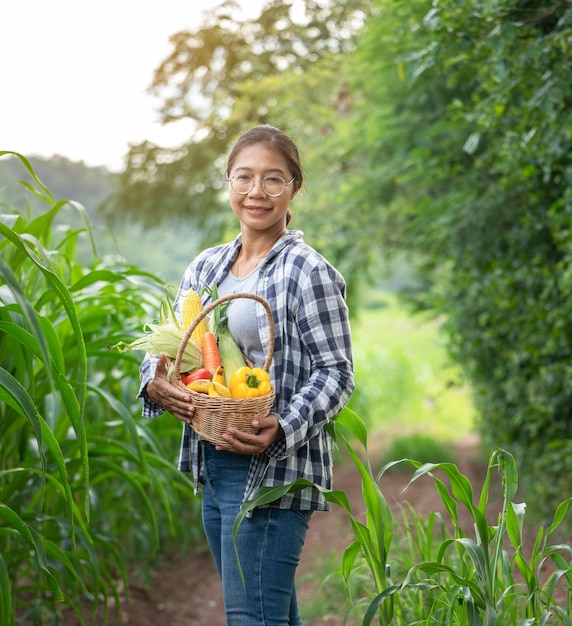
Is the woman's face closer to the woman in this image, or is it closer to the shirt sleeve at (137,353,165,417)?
the woman

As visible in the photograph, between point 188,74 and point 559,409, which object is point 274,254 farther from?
point 188,74

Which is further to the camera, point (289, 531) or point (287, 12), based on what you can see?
point (287, 12)

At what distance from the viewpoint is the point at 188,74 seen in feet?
41.0

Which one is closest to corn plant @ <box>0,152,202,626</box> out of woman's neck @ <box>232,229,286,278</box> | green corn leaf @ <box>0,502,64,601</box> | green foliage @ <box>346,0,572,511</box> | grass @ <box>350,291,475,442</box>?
green corn leaf @ <box>0,502,64,601</box>

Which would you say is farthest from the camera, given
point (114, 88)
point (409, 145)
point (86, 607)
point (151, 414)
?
point (114, 88)

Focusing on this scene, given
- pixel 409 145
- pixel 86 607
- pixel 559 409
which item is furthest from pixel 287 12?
pixel 86 607

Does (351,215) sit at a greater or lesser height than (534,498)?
greater

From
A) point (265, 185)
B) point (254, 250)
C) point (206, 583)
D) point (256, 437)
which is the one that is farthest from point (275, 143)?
point (206, 583)

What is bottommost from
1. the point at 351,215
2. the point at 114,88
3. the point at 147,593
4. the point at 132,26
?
the point at 147,593

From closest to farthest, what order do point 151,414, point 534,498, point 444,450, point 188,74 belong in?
point 151,414, point 534,498, point 444,450, point 188,74

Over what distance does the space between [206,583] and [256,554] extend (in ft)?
8.37

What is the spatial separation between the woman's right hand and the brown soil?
1.01 metres

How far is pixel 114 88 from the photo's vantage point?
11.3m

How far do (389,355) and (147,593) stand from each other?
9716 millimetres
